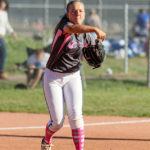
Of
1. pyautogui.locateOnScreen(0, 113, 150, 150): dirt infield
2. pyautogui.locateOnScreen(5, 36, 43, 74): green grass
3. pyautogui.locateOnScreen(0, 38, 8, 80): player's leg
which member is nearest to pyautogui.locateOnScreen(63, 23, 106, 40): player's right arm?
pyautogui.locateOnScreen(0, 113, 150, 150): dirt infield

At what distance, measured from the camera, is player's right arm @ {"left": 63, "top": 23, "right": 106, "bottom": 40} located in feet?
18.2

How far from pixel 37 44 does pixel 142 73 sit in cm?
475

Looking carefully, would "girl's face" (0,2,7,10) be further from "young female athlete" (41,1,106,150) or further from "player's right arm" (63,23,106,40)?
"player's right arm" (63,23,106,40)

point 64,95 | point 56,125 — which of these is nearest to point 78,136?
point 56,125

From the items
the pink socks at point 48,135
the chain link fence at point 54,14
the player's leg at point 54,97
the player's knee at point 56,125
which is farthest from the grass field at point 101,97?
the chain link fence at point 54,14

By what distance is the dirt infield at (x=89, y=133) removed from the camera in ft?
23.9

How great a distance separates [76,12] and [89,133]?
2.85 metres

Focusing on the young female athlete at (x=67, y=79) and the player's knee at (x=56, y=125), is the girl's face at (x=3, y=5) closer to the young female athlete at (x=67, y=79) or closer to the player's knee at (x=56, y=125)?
the young female athlete at (x=67, y=79)

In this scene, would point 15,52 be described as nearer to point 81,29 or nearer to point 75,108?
point 75,108

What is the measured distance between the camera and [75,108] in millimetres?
6230

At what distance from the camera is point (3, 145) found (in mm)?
7332

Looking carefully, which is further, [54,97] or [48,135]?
[48,135]

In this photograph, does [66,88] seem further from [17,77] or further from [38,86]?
[17,77]

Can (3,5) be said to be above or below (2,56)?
above
